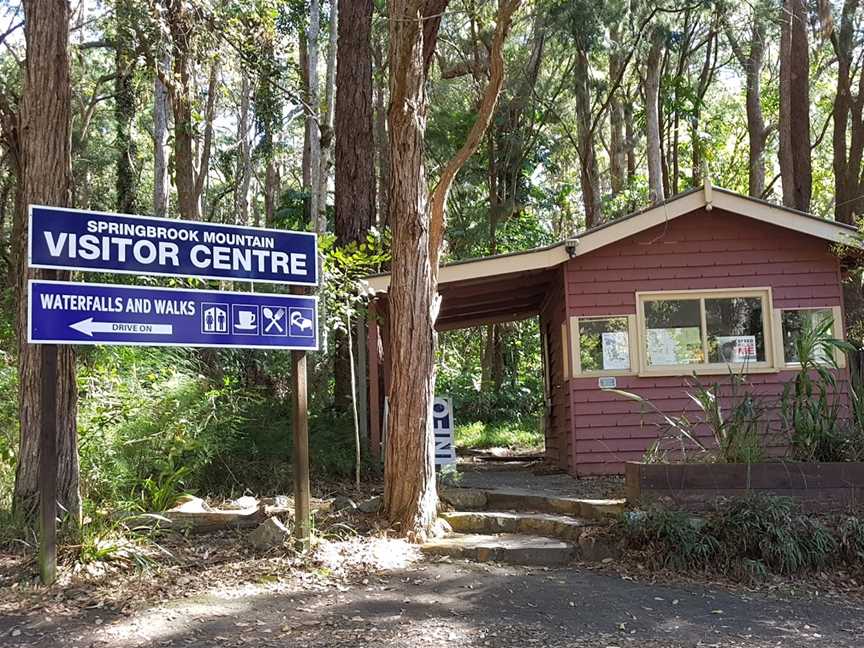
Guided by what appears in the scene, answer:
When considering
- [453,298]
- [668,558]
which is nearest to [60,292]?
[668,558]

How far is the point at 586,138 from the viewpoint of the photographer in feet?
75.5

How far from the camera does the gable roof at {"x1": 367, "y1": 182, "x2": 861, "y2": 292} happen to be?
33.6 ft

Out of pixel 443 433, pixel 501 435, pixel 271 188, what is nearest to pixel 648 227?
pixel 443 433

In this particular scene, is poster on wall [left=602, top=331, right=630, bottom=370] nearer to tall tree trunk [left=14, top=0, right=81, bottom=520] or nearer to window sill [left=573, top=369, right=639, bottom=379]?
window sill [left=573, top=369, right=639, bottom=379]

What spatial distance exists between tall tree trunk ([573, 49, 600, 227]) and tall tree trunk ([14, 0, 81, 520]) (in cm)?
1686

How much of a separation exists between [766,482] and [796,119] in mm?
10584

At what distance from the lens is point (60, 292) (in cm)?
560

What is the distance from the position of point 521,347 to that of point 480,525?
1723 cm

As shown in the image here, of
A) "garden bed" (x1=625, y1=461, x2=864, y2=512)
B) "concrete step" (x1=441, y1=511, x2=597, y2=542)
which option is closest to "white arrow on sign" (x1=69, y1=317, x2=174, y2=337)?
"concrete step" (x1=441, y1=511, x2=597, y2=542)

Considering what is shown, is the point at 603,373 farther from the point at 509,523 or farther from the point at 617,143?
the point at 617,143

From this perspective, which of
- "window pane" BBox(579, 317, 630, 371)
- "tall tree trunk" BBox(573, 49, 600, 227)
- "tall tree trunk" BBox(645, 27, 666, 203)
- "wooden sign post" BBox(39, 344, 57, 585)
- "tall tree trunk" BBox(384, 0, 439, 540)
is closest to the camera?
"wooden sign post" BBox(39, 344, 57, 585)

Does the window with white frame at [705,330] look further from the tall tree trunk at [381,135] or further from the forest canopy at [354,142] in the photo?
the tall tree trunk at [381,135]

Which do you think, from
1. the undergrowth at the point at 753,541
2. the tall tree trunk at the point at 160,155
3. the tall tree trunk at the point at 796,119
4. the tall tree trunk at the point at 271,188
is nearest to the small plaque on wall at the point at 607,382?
the undergrowth at the point at 753,541

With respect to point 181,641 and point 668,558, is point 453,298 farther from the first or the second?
point 181,641
